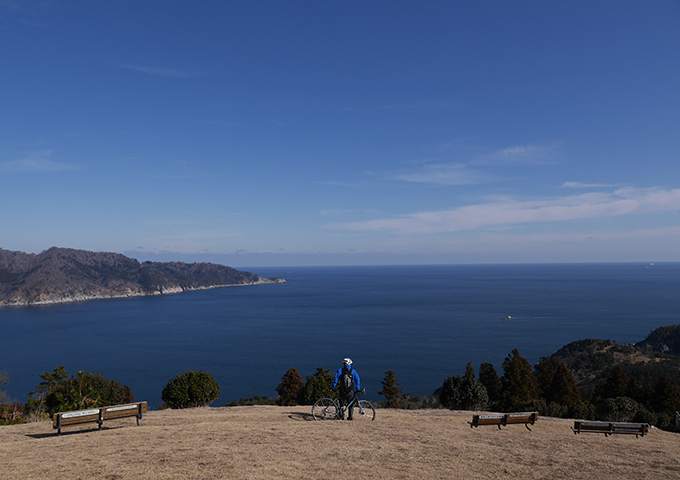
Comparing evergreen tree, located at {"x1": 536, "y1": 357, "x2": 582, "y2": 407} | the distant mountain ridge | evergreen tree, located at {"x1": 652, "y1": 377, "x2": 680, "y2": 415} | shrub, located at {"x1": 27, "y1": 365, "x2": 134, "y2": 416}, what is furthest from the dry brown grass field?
the distant mountain ridge

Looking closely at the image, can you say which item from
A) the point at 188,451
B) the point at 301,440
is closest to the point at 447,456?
the point at 301,440

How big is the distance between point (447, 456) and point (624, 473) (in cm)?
435

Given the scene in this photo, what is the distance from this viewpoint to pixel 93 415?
1291cm

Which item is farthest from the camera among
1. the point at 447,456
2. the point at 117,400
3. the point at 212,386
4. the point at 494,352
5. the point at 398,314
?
the point at 398,314

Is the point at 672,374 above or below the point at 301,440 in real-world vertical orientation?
below

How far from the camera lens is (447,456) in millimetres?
10250

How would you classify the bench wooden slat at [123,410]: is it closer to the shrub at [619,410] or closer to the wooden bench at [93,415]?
the wooden bench at [93,415]

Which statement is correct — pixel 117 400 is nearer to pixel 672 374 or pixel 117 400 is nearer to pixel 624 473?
pixel 624 473

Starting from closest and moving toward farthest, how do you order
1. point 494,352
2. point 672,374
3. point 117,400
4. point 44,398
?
point 44,398 < point 117,400 < point 672,374 < point 494,352

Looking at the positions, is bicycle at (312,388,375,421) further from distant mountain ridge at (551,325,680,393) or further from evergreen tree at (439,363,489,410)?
distant mountain ridge at (551,325,680,393)

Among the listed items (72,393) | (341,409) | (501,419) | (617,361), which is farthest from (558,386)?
(72,393)

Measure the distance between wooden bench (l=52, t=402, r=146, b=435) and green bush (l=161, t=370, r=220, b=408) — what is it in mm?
10496

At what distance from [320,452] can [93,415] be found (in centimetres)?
858

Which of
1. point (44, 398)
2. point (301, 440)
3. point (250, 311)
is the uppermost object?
point (301, 440)
